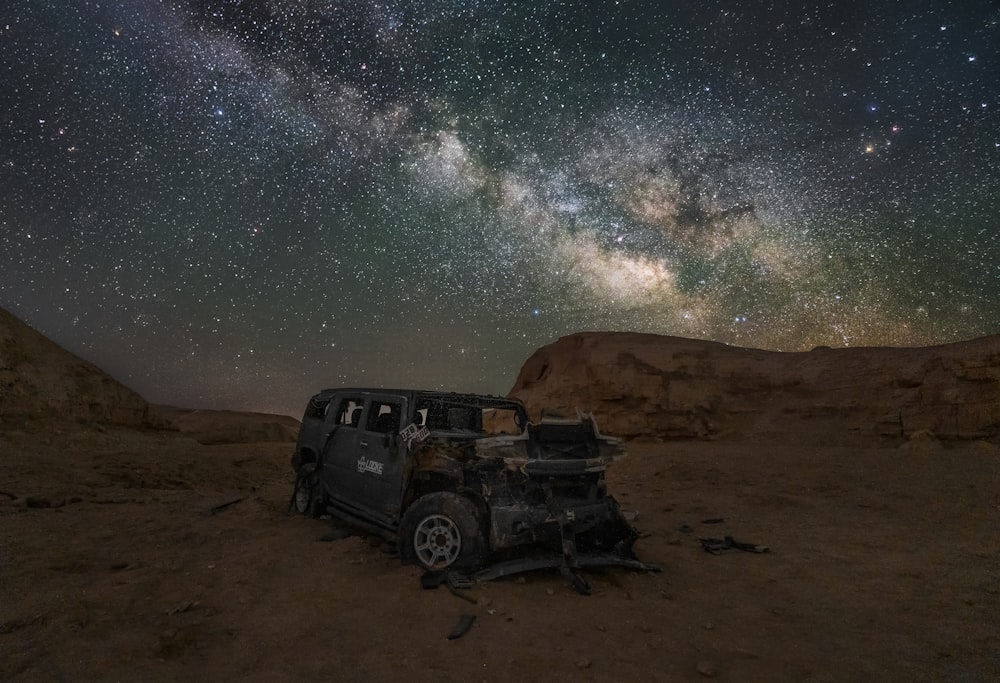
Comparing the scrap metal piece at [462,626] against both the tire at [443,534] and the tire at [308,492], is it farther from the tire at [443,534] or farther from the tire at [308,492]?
the tire at [308,492]

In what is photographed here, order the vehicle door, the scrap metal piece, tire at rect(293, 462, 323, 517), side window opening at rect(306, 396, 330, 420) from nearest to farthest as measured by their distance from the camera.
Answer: the scrap metal piece → the vehicle door → tire at rect(293, 462, 323, 517) → side window opening at rect(306, 396, 330, 420)

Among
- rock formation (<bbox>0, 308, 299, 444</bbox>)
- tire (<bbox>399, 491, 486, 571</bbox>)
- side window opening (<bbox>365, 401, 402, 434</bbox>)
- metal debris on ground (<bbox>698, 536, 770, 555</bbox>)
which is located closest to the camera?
tire (<bbox>399, 491, 486, 571</bbox>)

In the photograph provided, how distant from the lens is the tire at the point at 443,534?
210 inches

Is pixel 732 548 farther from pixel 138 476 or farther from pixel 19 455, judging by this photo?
pixel 19 455

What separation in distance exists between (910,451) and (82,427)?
29.3m

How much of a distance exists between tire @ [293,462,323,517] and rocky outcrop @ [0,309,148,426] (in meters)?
13.1

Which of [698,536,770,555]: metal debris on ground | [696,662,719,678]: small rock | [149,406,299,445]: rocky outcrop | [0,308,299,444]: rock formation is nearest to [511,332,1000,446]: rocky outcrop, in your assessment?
[698,536,770,555]: metal debris on ground

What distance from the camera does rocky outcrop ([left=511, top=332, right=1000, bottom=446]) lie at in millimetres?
21766

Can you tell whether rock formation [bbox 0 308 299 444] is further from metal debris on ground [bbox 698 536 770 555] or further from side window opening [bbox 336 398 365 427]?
metal debris on ground [bbox 698 536 770 555]

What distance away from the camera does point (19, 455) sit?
11.8 metres

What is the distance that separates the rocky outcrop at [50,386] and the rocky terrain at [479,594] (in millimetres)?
3819

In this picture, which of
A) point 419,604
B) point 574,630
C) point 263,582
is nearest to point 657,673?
point 574,630

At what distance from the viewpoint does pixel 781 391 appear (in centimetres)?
2598

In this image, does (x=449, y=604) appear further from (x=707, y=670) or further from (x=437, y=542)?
(x=707, y=670)
